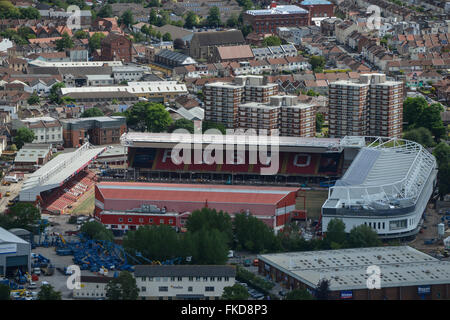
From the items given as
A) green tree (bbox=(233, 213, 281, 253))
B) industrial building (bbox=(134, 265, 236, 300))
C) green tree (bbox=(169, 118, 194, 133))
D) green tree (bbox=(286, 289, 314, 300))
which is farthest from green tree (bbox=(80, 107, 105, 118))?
green tree (bbox=(286, 289, 314, 300))

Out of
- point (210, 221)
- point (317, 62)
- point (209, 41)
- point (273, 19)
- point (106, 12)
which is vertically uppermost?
point (210, 221)

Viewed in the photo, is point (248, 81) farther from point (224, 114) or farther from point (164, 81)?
point (164, 81)

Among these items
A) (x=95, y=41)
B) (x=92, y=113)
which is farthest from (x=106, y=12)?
(x=92, y=113)

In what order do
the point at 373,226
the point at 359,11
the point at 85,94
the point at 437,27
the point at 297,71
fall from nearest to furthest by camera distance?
the point at 373,226, the point at 85,94, the point at 297,71, the point at 437,27, the point at 359,11

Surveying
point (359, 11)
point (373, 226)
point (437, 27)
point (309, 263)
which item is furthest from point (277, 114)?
point (359, 11)

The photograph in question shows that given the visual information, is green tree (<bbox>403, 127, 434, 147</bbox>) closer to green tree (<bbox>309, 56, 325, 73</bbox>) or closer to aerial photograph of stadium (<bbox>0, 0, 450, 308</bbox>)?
aerial photograph of stadium (<bbox>0, 0, 450, 308</bbox>)

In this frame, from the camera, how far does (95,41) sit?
2195 inches

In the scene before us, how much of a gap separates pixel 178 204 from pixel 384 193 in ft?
15.1

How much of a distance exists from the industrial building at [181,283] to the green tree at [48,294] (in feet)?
5.26

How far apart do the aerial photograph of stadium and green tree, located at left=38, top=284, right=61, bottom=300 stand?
45mm

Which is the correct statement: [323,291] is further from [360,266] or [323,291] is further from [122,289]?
[122,289]

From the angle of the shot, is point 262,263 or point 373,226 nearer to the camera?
point 262,263

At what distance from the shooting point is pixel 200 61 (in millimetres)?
53719

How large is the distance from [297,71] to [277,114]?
13.4 meters
